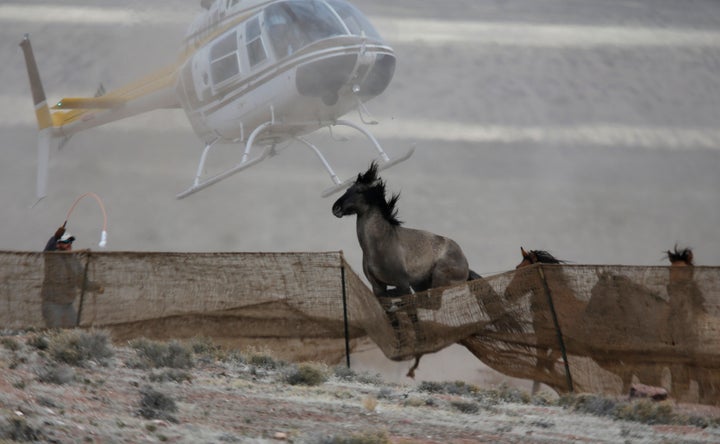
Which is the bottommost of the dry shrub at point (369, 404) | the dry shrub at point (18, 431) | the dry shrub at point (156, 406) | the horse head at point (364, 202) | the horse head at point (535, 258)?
the dry shrub at point (18, 431)

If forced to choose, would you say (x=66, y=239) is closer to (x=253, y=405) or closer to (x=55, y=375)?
(x=55, y=375)

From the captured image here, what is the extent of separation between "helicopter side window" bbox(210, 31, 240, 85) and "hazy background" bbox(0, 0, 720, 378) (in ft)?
8.44

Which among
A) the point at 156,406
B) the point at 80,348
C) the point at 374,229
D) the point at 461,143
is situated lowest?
the point at 156,406

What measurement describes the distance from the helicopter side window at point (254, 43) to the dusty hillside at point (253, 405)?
8.49 meters

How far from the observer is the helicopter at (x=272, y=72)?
1659cm

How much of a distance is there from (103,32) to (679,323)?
51.9ft

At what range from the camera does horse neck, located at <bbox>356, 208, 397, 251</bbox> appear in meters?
11.4

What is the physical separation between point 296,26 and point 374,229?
6.02 meters

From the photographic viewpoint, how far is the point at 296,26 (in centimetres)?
1658

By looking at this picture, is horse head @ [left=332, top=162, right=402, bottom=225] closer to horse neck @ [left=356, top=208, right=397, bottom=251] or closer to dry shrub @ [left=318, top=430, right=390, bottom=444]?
horse neck @ [left=356, top=208, right=397, bottom=251]

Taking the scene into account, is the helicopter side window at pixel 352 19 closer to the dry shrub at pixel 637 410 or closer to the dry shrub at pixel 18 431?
the dry shrub at pixel 637 410

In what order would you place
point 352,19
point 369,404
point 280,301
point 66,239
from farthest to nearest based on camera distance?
point 352,19, point 66,239, point 280,301, point 369,404

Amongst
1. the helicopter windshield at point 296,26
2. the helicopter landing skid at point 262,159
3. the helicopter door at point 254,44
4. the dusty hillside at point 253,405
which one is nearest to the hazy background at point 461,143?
the helicopter landing skid at point 262,159

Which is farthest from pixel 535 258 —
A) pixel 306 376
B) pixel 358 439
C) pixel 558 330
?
pixel 358 439
